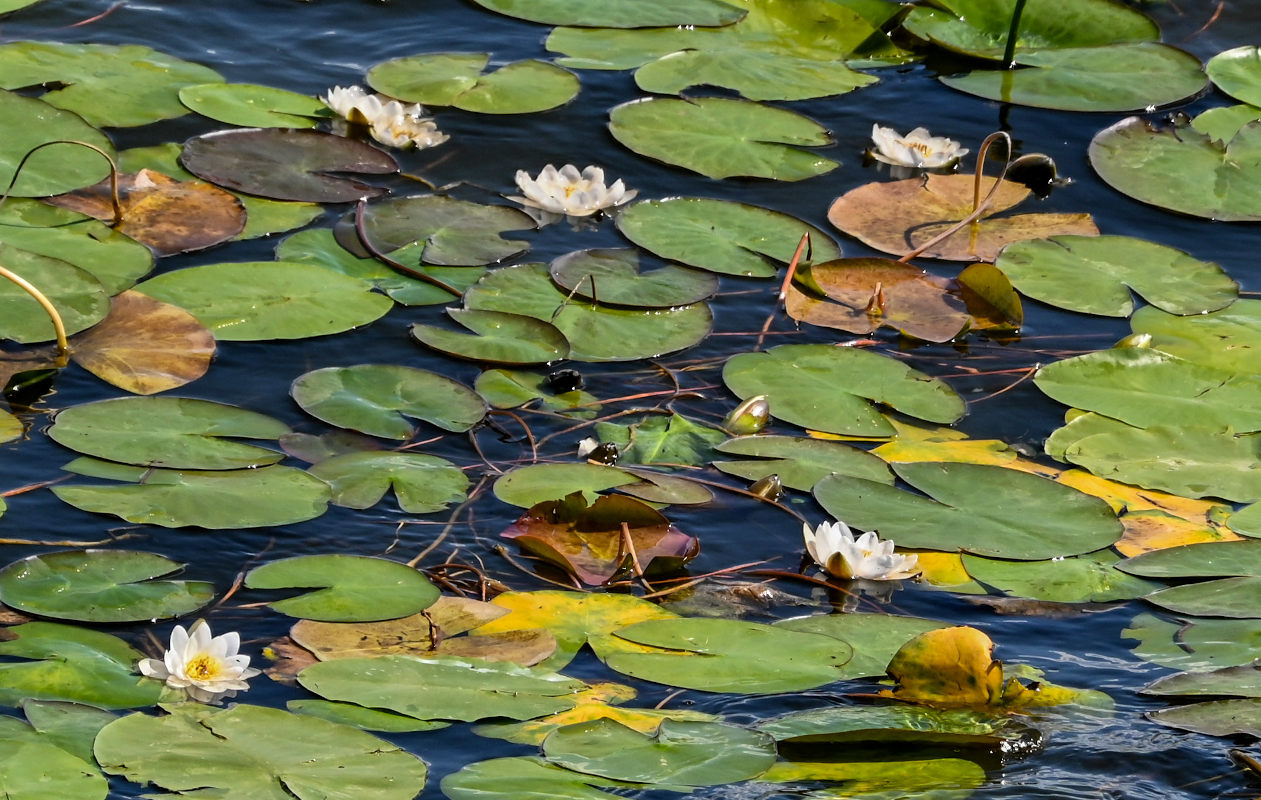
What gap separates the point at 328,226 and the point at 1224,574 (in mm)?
2830

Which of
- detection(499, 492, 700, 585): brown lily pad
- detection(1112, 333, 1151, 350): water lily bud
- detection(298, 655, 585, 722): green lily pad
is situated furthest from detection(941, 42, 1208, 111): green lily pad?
detection(298, 655, 585, 722): green lily pad

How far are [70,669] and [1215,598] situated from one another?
241 centimetres

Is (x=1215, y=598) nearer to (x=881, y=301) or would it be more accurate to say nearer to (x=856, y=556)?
(x=856, y=556)

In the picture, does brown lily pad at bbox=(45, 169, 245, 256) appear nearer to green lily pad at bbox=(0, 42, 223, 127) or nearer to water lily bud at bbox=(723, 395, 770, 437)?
green lily pad at bbox=(0, 42, 223, 127)

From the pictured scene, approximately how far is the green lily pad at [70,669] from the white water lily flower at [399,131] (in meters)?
2.64

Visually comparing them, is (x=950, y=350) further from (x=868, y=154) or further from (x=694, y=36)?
(x=694, y=36)

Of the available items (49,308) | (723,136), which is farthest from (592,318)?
(49,308)

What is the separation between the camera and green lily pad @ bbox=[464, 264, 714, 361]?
168 inches

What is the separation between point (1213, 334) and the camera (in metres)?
4.50

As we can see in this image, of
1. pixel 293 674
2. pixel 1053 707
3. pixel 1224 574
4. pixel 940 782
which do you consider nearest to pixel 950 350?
pixel 1224 574

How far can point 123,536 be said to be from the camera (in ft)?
11.0

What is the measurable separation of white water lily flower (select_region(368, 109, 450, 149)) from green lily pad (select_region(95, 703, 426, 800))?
2869 mm

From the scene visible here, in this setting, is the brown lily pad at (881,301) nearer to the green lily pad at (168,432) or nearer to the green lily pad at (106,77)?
the green lily pad at (168,432)

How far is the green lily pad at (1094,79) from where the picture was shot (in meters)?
5.87
